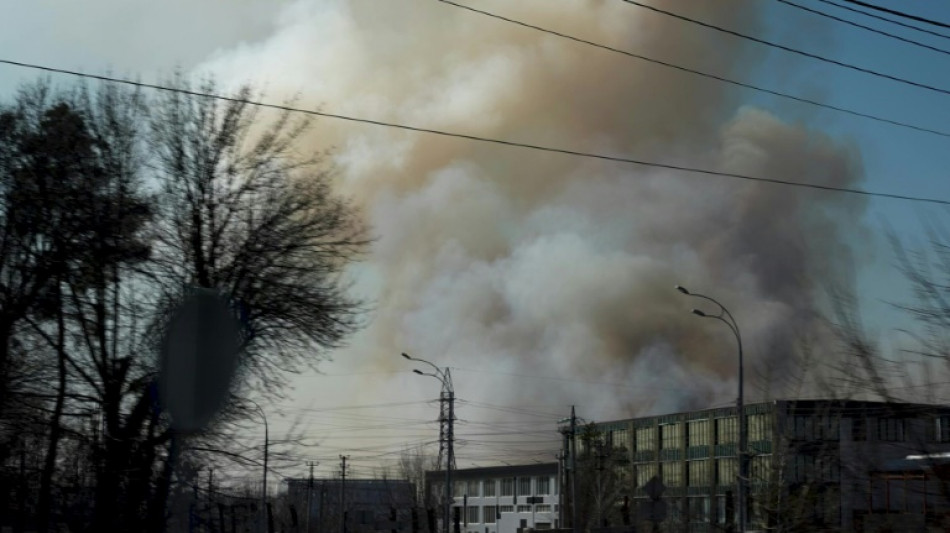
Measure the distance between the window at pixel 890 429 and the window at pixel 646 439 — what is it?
77.2 m

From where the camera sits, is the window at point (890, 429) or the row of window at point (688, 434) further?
the row of window at point (688, 434)

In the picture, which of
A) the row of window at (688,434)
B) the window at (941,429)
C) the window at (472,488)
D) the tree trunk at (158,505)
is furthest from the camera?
the window at (472,488)

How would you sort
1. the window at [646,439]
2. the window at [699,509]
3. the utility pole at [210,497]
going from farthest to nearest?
the window at [646,439]
the window at [699,509]
the utility pole at [210,497]

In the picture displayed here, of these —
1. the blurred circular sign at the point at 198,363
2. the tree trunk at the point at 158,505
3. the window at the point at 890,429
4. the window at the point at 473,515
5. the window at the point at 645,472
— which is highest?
the blurred circular sign at the point at 198,363

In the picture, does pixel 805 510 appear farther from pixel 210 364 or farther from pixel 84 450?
pixel 210 364

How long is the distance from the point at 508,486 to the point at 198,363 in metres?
93.3

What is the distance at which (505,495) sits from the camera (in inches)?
3873

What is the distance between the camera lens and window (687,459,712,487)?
7797 centimetres

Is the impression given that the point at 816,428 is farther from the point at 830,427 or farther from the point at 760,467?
the point at 760,467

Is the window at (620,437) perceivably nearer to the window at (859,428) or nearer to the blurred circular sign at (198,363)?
the window at (859,428)

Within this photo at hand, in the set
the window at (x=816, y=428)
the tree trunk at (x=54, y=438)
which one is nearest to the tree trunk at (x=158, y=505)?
the tree trunk at (x=54, y=438)

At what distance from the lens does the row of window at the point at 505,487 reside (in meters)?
92.4

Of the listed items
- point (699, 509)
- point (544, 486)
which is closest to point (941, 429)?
point (699, 509)

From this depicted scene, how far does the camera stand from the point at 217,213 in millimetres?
19469
